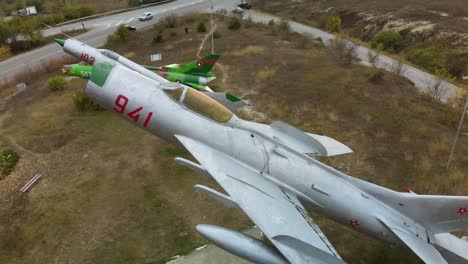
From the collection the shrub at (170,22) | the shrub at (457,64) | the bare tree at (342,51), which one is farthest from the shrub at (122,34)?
the shrub at (457,64)

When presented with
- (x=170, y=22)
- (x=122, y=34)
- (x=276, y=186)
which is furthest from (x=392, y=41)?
(x=276, y=186)

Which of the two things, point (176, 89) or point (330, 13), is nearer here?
point (176, 89)

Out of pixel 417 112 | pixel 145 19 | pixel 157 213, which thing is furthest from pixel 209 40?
pixel 157 213

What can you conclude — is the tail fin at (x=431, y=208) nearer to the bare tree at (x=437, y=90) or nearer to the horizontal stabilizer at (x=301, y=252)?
the horizontal stabilizer at (x=301, y=252)

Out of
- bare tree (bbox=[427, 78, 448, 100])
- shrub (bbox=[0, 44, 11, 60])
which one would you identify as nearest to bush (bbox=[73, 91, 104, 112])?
shrub (bbox=[0, 44, 11, 60])

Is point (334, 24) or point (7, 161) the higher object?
point (334, 24)

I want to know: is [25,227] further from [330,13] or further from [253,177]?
[330,13]

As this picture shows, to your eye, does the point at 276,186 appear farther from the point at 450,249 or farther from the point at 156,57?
the point at 156,57
